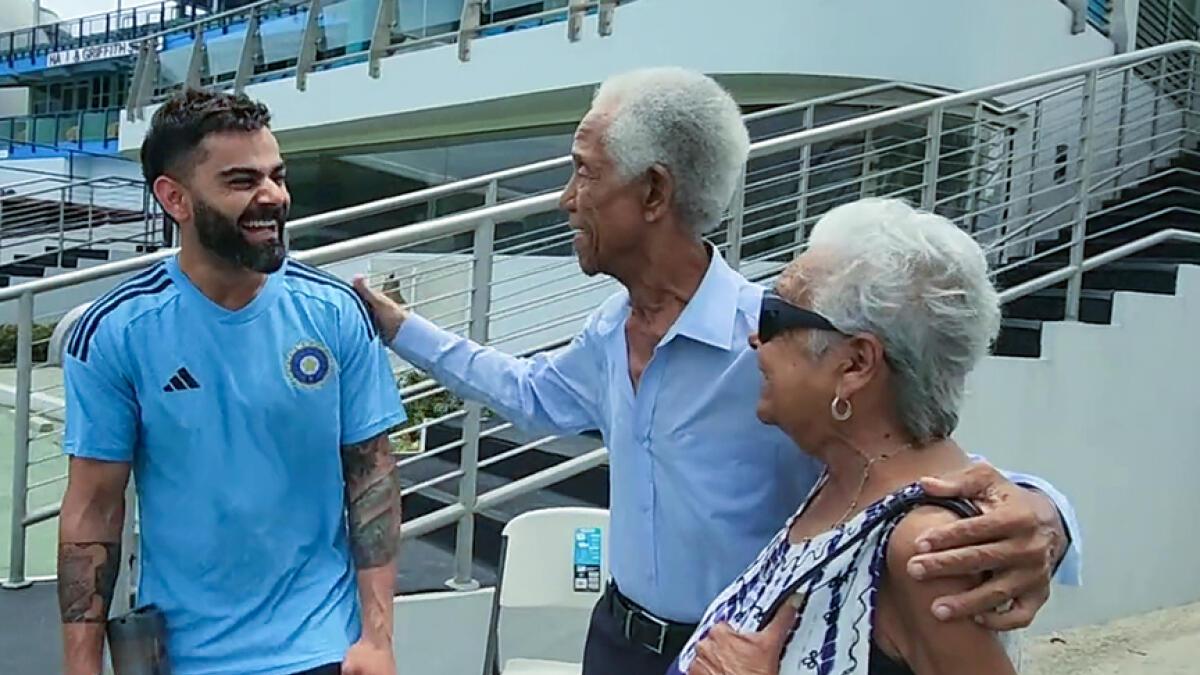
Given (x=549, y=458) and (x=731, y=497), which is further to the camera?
(x=549, y=458)

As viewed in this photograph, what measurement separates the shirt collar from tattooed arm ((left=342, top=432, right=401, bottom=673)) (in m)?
0.50

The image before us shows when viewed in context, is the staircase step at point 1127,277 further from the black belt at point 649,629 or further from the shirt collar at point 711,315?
the black belt at point 649,629

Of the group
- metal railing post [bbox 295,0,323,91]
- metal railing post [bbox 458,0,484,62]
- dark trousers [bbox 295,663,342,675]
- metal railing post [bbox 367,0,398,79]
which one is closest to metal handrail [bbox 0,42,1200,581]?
dark trousers [bbox 295,663,342,675]

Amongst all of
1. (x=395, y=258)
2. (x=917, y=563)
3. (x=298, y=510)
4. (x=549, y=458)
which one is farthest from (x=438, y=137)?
(x=917, y=563)

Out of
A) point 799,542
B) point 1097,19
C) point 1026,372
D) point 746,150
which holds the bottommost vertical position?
point 1026,372

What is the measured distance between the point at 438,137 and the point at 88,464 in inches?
318

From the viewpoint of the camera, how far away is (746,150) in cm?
154

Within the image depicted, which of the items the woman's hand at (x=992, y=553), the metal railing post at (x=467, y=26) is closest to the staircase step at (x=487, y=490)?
the woman's hand at (x=992, y=553)

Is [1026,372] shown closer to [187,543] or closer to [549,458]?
[549,458]

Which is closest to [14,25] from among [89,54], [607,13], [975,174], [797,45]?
[89,54]

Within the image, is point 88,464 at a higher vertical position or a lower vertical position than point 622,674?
higher

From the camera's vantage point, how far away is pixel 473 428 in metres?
2.95

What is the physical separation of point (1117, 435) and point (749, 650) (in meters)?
3.53

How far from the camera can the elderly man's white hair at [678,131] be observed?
4.83 feet
